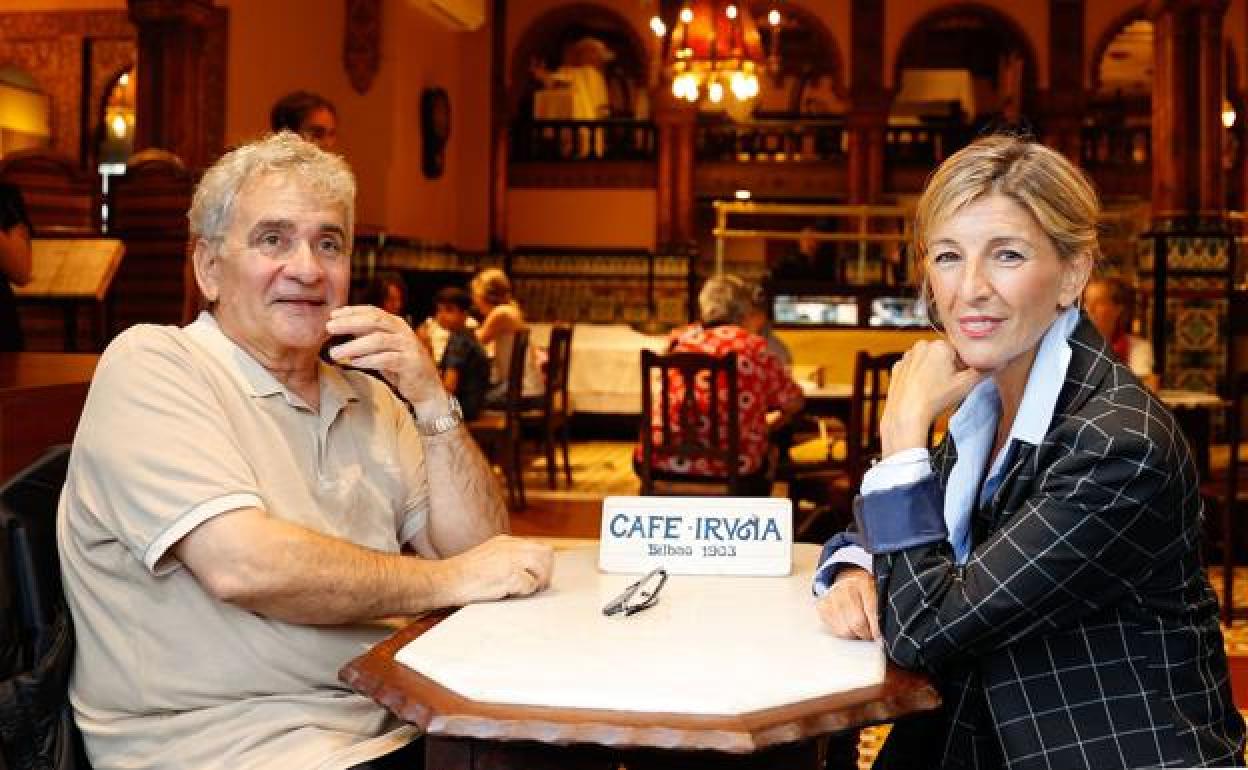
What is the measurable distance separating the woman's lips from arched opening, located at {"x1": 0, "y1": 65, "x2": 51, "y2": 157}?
12.4 metres

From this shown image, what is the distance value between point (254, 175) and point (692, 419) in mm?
3859

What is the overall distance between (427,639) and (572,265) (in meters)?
13.5

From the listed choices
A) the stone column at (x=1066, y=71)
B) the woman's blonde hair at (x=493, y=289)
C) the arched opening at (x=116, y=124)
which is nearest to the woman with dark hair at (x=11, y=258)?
the woman's blonde hair at (x=493, y=289)

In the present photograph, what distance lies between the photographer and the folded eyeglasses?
1.96 metres

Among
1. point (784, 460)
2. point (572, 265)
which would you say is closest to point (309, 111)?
point (784, 460)

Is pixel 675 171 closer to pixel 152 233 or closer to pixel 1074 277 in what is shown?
pixel 152 233

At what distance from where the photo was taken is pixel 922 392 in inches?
77.4

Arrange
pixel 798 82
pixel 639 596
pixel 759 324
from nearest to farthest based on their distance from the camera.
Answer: pixel 639 596, pixel 759 324, pixel 798 82

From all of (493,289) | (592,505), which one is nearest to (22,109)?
(493,289)

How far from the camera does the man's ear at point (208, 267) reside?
2273mm

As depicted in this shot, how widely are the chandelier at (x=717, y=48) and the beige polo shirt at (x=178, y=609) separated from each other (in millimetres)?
8222

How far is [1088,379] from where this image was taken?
6.04ft

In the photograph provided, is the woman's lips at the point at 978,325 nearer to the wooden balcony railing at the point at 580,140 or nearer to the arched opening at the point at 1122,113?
the arched opening at the point at 1122,113

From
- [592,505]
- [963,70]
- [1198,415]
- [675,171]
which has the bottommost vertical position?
[592,505]
